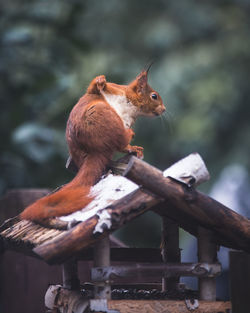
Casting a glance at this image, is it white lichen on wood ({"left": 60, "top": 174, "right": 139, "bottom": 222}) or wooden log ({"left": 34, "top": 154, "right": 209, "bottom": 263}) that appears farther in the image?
white lichen on wood ({"left": 60, "top": 174, "right": 139, "bottom": 222})

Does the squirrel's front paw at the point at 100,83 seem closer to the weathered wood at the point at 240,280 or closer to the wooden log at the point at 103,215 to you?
the wooden log at the point at 103,215

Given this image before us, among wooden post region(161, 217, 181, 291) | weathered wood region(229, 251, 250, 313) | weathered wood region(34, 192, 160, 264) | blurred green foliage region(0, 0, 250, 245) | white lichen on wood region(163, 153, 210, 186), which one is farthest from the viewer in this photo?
blurred green foliage region(0, 0, 250, 245)

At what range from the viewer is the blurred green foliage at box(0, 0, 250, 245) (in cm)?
384

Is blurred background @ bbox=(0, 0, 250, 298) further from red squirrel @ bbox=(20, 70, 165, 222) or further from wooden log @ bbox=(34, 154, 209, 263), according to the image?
wooden log @ bbox=(34, 154, 209, 263)

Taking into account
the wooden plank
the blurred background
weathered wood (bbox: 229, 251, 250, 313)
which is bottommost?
the wooden plank

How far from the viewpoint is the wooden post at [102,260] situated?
68.2 inches

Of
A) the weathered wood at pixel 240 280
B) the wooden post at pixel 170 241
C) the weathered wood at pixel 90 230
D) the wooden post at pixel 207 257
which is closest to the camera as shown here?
the weathered wood at pixel 90 230

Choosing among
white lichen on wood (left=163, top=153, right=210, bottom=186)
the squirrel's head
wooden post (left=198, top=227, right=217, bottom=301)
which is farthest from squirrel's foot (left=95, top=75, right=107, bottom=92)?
wooden post (left=198, top=227, right=217, bottom=301)

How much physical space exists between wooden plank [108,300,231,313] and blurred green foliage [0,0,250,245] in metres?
0.77

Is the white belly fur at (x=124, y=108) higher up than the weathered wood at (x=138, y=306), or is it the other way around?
the white belly fur at (x=124, y=108)

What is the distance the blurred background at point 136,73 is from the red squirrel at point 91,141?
263mm

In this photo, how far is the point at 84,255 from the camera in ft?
6.98

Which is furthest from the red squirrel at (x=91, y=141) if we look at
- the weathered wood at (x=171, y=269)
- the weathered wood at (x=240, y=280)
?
the weathered wood at (x=240, y=280)

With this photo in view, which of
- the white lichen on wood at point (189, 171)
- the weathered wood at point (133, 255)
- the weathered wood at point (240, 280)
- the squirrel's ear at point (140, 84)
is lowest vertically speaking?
the weathered wood at point (240, 280)
